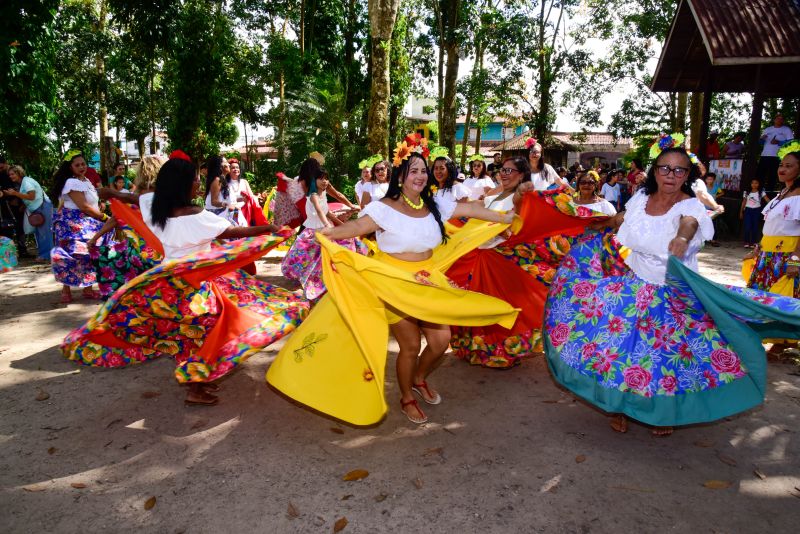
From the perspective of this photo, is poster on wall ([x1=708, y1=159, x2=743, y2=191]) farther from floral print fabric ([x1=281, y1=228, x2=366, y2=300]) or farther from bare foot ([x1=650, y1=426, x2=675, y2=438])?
bare foot ([x1=650, y1=426, x2=675, y2=438])

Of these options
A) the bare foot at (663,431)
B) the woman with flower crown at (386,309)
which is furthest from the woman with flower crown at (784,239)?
the woman with flower crown at (386,309)

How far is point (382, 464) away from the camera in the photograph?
3.38m

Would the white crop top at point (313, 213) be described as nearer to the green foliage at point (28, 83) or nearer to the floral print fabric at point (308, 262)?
the floral print fabric at point (308, 262)

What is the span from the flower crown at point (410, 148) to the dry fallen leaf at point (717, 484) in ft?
9.26

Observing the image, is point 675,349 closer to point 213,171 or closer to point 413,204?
point 413,204

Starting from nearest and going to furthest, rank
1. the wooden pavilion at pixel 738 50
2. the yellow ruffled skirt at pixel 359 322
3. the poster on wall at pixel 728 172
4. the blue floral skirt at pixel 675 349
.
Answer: the blue floral skirt at pixel 675 349, the yellow ruffled skirt at pixel 359 322, the wooden pavilion at pixel 738 50, the poster on wall at pixel 728 172

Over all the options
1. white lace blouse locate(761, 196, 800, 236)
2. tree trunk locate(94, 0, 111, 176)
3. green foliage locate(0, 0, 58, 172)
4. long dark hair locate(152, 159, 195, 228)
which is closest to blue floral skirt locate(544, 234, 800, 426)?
white lace blouse locate(761, 196, 800, 236)

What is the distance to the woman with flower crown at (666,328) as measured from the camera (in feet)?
10.7

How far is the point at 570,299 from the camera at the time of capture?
381cm

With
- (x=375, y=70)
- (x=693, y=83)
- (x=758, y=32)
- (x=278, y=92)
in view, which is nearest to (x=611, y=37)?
(x=693, y=83)

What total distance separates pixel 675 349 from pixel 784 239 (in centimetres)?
267

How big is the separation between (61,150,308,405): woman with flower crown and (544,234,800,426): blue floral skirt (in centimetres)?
226

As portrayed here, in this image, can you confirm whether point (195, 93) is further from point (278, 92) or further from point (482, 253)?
point (482, 253)

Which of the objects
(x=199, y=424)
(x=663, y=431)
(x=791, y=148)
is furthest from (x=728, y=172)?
(x=199, y=424)
